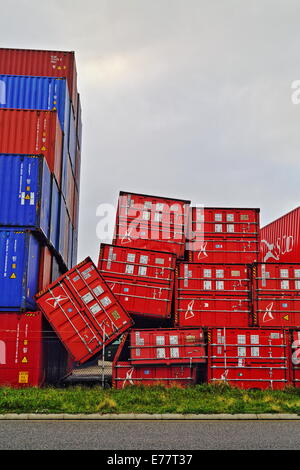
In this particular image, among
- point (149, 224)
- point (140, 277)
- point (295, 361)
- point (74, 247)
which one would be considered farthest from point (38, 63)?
point (295, 361)

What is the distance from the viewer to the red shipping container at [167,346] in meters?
16.3

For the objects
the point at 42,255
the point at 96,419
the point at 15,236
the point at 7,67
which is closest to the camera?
the point at 96,419

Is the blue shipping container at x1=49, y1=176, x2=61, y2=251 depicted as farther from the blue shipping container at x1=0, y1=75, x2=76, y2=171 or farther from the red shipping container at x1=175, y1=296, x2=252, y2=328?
the red shipping container at x1=175, y1=296, x2=252, y2=328

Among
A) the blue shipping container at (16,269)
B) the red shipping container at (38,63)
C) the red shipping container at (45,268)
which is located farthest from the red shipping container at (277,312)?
the red shipping container at (38,63)

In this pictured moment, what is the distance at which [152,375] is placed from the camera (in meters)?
16.3

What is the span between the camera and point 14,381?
1639 centimetres

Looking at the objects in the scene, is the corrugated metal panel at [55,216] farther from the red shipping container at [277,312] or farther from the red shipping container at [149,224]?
the red shipping container at [277,312]

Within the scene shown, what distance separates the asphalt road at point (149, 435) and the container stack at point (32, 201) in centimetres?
630

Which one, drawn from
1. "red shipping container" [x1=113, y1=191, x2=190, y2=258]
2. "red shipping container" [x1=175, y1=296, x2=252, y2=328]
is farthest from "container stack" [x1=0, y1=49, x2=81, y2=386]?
"red shipping container" [x1=175, y1=296, x2=252, y2=328]

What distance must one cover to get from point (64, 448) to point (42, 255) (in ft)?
40.6

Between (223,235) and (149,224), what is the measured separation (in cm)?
271

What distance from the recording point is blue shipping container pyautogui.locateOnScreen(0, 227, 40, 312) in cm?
1677
